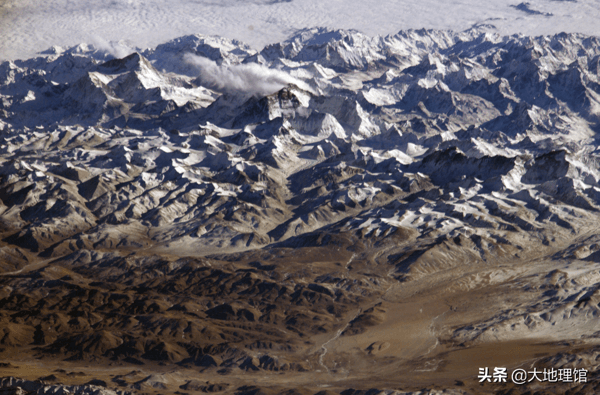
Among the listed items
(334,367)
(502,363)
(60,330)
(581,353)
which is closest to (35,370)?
(60,330)

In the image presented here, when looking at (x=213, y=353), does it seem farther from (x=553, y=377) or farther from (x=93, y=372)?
(x=553, y=377)

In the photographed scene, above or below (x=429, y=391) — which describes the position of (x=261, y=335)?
below

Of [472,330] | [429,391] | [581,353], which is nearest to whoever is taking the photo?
[429,391]

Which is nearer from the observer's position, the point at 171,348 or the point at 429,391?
the point at 429,391

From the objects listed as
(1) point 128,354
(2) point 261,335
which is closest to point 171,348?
(1) point 128,354

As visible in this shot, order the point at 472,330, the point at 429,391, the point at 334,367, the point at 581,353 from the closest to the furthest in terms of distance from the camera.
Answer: the point at 429,391
the point at 581,353
the point at 334,367
the point at 472,330

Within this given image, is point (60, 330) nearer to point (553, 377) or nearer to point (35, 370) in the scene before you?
point (35, 370)

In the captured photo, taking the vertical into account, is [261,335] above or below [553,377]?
below

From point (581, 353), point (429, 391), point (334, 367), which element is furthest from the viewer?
point (334, 367)

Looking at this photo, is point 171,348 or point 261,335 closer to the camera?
point 171,348
